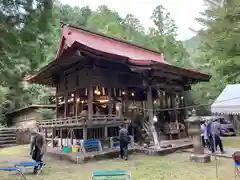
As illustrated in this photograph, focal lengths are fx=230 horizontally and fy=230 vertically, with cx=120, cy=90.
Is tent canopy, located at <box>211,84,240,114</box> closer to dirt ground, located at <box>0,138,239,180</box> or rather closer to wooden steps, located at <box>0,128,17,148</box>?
dirt ground, located at <box>0,138,239,180</box>

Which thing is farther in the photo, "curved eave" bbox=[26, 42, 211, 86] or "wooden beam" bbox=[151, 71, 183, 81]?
"wooden beam" bbox=[151, 71, 183, 81]

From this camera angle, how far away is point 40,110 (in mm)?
Answer: 19953

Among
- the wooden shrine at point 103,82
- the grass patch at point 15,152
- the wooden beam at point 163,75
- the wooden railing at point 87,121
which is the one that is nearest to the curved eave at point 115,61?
the wooden shrine at point 103,82

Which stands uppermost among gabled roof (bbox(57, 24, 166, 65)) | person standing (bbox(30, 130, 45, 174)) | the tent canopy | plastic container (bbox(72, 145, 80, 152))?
gabled roof (bbox(57, 24, 166, 65))

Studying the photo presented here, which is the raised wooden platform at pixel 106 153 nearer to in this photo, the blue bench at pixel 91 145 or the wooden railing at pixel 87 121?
the blue bench at pixel 91 145

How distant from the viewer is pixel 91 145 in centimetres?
1049

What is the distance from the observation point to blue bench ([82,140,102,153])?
33.7 ft

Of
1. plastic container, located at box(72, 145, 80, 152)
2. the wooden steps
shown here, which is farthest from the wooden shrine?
the wooden steps

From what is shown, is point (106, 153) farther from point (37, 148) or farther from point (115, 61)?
point (115, 61)

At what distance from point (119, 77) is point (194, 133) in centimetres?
571

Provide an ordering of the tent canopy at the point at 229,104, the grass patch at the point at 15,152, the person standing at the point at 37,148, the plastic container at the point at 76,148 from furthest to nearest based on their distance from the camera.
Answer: the grass patch at the point at 15,152
the plastic container at the point at 76,148
the person standing at the point at 37,148
the tent canopy at the point at 229,104

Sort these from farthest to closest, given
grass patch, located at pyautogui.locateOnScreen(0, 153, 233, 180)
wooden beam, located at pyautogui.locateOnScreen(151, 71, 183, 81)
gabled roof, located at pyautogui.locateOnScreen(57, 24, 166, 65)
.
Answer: gabled roof, located at pyautogui.locateOnScreen(57, 24, 166, 65), wooden beam, located at pyautogui.locateOnScreen(151, 71, 183, 81), grass patch, located at pyautogui.locateOnScreen(0, 153, 233, 180)

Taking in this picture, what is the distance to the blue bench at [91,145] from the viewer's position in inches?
404

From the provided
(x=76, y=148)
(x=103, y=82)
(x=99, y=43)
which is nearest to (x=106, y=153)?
(x=76, y=148)
